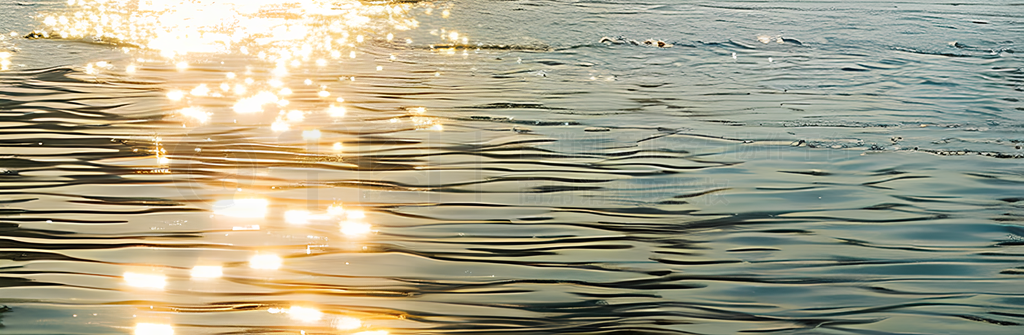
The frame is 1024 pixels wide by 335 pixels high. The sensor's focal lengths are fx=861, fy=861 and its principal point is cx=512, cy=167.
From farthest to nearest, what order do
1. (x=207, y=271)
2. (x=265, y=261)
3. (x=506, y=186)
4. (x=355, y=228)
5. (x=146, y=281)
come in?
(x=506, y=186) < (x=355, y=228) < (x=265, y=261) < (x=207, y=271) < (x=146, y=281)

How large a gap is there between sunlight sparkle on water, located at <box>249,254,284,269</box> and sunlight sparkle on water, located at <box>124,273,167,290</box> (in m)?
0.32

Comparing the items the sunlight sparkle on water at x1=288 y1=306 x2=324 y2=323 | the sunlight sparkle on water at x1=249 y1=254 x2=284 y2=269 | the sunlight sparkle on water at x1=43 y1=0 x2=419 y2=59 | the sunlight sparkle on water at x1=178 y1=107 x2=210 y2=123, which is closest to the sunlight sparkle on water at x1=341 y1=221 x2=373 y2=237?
the sunlight sparkle on water at x1=249 y1=254 x2=284 y2=269

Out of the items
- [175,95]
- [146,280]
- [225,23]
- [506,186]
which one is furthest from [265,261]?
[225,23]

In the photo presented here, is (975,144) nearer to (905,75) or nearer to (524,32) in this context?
(905,75)

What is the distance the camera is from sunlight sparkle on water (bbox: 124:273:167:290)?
10.0ft

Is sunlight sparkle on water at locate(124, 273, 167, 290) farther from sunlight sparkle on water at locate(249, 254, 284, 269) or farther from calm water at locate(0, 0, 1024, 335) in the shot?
sunlight sparkle on water at locate(249, 254, 284, 269)

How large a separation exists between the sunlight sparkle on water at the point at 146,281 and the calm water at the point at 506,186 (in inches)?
0.9

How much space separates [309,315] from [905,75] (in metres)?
5.74

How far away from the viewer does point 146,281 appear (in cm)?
309

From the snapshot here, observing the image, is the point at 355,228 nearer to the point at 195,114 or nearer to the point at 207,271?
the point at 207,271

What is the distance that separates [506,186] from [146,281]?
178cm

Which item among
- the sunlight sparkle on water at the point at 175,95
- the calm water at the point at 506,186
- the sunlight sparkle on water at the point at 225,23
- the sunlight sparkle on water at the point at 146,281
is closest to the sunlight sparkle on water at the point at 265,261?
the calm water at the point at 506,186

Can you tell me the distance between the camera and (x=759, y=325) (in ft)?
9.40

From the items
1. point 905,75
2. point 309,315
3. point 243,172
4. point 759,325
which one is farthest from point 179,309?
point 905,75
